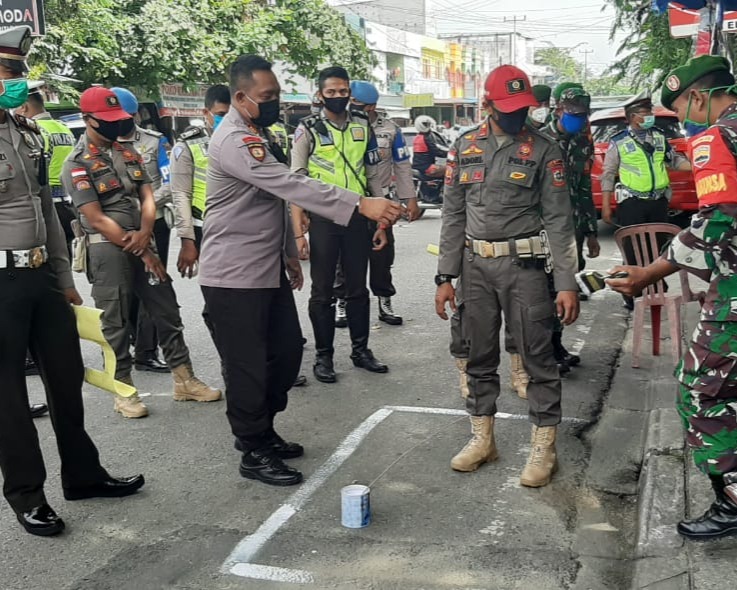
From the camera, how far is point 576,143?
6199 millimetres

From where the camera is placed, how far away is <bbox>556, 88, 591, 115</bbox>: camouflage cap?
5938 mm

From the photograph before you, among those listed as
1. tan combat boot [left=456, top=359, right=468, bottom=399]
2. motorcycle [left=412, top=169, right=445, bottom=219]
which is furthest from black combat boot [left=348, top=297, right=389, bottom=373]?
motorcycle [left=412, top=169, right=445, bottom=219]

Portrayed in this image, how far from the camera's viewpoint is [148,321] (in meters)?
6.09

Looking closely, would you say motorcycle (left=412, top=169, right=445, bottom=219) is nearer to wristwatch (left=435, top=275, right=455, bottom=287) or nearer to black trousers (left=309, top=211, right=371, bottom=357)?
black trousers (left=309, top=211, right=371, bottom=357)

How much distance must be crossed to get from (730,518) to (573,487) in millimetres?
948

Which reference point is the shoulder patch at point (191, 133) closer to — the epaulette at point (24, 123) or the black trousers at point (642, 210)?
the epaulette at point (24, 123)

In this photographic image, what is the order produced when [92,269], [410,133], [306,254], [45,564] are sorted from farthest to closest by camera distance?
[410,133] < [306,254] < [92,269] < [45,564]

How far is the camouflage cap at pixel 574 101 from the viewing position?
19.5 ft

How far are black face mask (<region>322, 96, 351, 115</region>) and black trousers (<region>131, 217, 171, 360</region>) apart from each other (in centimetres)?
145

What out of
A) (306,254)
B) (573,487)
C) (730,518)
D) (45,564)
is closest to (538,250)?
(573,487)

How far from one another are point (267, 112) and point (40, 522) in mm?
2167

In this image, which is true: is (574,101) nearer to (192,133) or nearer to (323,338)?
(323,338)

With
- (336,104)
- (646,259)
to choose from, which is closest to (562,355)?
(646,259)

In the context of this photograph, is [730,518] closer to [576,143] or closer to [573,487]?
[573,487]
